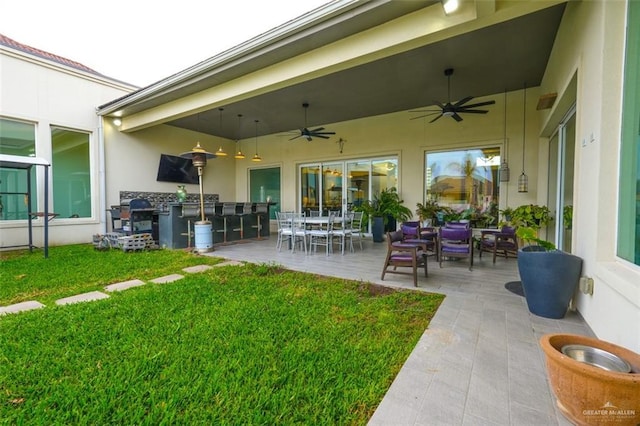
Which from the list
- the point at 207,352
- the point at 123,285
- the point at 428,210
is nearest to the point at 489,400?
the point at 207,352

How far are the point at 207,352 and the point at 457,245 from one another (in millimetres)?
3879

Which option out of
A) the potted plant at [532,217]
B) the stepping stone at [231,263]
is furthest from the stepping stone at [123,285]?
the potted plant at [532,217]

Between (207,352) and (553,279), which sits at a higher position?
(553,279)

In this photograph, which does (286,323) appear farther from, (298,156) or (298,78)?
(298,156)

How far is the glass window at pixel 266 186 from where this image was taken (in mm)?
10414

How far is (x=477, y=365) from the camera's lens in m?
1.81

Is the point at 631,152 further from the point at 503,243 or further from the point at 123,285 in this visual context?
the point at 123,285

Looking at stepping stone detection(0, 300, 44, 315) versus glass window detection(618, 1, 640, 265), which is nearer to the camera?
glass window detection(618, 1, 640, 265)

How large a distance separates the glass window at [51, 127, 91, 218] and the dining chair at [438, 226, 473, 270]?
8324mm

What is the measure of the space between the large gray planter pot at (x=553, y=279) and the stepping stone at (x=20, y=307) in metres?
4.79

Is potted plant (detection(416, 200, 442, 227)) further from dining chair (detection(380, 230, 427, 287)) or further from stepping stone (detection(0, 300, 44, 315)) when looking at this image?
stepping stone (detection(0, 300, 44, 315))

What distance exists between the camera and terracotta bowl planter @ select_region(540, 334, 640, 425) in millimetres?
1168

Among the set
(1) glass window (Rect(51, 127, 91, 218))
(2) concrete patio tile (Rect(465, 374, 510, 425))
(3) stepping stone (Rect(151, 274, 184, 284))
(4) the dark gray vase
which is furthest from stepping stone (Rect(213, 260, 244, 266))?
(1) glass window (Rect(51, 127, 91, 218))

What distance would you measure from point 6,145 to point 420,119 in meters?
9.54
